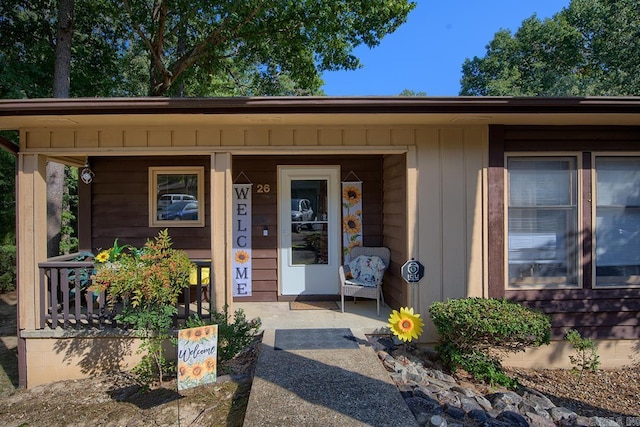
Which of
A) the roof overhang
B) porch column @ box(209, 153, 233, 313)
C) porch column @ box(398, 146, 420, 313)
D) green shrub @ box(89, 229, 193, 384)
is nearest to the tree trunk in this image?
the roof overhang

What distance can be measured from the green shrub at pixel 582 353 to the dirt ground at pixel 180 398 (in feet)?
0.30

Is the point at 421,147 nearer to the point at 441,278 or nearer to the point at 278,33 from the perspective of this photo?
the point at 441,278

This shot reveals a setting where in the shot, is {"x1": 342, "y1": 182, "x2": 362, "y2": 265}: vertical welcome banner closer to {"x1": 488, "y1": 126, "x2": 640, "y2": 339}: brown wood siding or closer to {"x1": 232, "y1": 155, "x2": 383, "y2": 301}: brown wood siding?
{"x1": 232, "y1": 155, "x2": 383, "y2": 301}: brown wood siding

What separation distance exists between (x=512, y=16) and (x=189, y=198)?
21073mm

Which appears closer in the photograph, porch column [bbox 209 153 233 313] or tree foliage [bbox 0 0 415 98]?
porch column [bbox 209 153 233 313]

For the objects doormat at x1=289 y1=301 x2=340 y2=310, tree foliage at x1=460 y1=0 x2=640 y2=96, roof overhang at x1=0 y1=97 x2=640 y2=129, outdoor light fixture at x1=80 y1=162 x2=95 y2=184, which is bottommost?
doormat at x1=289 y1=301 x2=340 y2=310

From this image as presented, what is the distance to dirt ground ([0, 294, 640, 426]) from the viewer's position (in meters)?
3.10

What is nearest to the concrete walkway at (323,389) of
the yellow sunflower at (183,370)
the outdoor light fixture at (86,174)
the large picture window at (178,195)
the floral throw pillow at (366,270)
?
the yellow sunflower at (183,370)

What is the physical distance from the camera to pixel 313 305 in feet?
18.1

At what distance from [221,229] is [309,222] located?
1806mm

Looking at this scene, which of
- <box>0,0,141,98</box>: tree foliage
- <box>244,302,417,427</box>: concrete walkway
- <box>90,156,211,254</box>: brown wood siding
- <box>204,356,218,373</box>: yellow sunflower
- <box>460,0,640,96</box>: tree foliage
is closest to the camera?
<box>244,302,417,427</box>: concrete walkway

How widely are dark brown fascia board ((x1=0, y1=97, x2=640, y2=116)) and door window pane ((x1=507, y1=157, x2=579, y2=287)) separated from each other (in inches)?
28.8

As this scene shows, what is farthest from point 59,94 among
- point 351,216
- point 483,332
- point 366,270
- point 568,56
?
point 568,56

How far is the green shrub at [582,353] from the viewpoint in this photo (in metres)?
4.21
